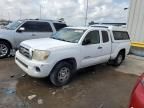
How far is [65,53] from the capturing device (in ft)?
15.3

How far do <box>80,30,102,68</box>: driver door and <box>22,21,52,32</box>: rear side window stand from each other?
382 cm

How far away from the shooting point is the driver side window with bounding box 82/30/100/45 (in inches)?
211

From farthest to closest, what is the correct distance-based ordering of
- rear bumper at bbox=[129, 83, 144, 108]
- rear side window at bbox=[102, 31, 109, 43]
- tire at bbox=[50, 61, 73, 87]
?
rear side window at bbox=[102, 31, 109, 43], tire at bbox=[50, 61, 73, 87], rear bumper at bbox=[129, 83, 144, 108]

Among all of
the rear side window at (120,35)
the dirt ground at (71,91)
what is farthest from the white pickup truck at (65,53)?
the dirt ground at (71,91)

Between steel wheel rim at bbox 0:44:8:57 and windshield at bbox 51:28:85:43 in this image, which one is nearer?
windshield at bbox 51:28:85:43

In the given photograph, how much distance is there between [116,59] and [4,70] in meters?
4.77

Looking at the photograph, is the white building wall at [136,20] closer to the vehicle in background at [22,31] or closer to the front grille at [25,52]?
the vehicle in background at [22,31]

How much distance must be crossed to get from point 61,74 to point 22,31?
14.3 feet

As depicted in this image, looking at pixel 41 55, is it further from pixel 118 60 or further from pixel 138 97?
pixel 118 60

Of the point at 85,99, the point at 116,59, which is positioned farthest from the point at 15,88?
the point at 116,59

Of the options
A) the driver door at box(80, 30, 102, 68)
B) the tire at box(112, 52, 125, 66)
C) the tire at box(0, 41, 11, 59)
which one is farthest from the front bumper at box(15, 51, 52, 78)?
the tire at box(112, 52, 125, 66)

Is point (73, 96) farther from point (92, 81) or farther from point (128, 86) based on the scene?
point (128, 86)

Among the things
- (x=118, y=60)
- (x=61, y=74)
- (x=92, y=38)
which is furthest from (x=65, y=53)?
(x=118, y=60)

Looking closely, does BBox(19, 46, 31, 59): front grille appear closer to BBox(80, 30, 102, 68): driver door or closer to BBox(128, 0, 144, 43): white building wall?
BBox(80, 30, 102, 68): driver door
